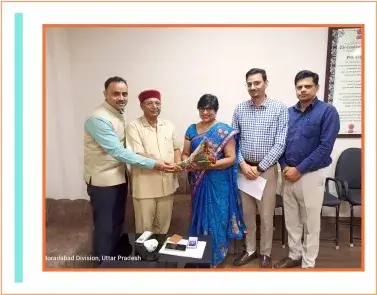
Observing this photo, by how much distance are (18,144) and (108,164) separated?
1.30 feet

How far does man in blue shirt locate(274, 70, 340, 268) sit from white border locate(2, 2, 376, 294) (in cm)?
15

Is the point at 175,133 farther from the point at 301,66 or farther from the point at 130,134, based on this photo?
the point at 301,66

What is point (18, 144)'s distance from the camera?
1.29m

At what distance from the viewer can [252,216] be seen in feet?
5.17

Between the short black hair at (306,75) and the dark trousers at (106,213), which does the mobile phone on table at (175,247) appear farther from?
the short black hair at (306,75)

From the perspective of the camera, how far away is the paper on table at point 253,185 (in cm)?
150

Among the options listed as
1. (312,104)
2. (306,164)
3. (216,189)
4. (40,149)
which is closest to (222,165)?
(216,189)

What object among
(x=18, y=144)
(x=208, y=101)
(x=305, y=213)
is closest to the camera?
(x=18, y=144)

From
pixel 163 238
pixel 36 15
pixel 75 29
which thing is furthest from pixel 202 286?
pixel 36 15

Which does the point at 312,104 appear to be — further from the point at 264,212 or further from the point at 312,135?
the point at 264,212

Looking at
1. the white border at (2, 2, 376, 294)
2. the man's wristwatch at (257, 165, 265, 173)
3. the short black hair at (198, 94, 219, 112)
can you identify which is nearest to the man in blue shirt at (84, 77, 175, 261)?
the white border at (2, 2, 376, 294)

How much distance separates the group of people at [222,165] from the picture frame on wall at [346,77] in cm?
5

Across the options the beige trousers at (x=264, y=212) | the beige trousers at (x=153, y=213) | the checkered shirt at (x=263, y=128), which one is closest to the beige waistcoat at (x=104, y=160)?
the beige trousers at (x=153, y=213)

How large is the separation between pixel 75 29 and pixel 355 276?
1682mm
